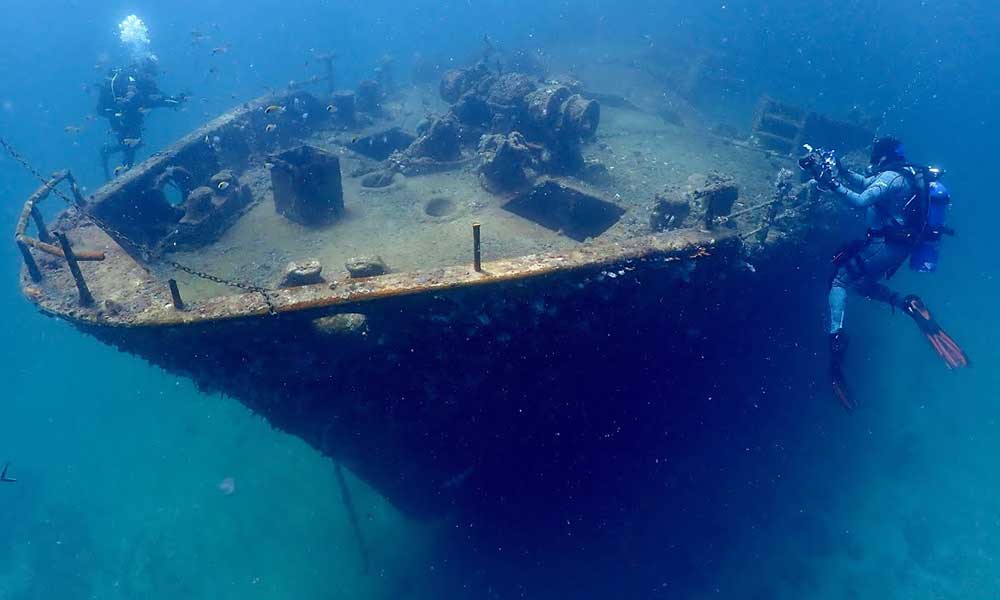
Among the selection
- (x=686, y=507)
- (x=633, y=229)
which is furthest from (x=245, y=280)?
(x=686, y=507)

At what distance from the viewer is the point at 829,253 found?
1066cm

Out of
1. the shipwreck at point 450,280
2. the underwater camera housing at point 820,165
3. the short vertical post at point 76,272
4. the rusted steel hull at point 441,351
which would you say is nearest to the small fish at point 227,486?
the shipwreck at point 450,280

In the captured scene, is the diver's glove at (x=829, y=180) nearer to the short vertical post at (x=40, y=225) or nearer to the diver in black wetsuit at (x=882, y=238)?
the diver in black wetsuit at (x=882, y=238)

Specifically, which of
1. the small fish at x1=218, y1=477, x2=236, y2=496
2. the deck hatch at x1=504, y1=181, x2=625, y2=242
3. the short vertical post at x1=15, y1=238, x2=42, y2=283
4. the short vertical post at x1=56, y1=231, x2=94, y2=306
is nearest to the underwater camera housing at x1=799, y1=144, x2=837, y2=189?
the deck hatch at x1=504, y1=181, x2=625, y2=242

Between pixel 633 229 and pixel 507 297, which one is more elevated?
pixel 507 297

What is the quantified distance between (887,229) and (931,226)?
2.03 ft

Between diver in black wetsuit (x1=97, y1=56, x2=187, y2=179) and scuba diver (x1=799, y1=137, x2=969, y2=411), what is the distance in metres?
16.8

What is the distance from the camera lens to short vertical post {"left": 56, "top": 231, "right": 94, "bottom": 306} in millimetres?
5324

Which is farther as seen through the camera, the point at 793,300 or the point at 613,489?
the point at 793,300

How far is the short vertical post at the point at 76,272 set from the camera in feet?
17.5

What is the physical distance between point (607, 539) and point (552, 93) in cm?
955

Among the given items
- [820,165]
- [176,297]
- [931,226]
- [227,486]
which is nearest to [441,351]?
[176,297]

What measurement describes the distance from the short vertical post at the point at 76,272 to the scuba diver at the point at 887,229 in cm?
995

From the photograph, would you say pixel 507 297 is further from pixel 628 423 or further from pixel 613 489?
pixel 613 489
